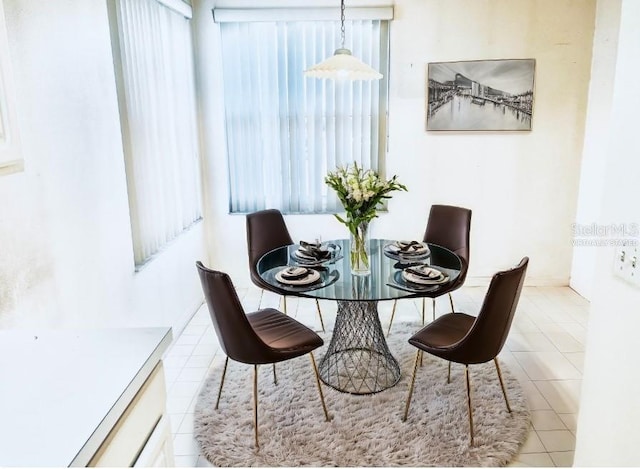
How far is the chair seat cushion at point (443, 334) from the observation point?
7.21ft

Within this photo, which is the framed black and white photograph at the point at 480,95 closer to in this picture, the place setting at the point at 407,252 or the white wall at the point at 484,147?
the white wall at the point at 484,147

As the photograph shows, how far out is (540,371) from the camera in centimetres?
278

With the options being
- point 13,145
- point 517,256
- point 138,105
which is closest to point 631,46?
point 13,145

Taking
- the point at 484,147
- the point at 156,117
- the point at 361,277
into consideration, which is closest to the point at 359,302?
the point at 361,277

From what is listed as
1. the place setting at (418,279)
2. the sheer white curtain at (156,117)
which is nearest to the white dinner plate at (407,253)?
the place setting at (418,279)

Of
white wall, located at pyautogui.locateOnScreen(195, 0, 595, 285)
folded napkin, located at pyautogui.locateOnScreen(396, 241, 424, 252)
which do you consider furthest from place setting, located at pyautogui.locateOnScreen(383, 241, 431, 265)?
white wall, located at pyautogui.locateOnScreen(195, 0, 595, 285)

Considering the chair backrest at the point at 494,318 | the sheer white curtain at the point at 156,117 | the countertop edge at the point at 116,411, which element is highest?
the sheer white curtain at the point at 156,117

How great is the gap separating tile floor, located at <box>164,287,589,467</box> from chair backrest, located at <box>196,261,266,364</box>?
1.65 feet

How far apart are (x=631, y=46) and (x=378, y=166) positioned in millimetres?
2924

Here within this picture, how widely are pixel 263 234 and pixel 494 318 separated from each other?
71.5 inches

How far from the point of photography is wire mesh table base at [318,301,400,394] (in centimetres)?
263

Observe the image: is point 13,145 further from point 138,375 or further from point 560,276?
point 560,276

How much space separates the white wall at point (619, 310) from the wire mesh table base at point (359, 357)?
4.22 feet

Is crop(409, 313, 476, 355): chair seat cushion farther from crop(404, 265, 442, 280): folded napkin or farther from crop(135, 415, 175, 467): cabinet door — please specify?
crop(135, 415, 175, 467): cabinet door
